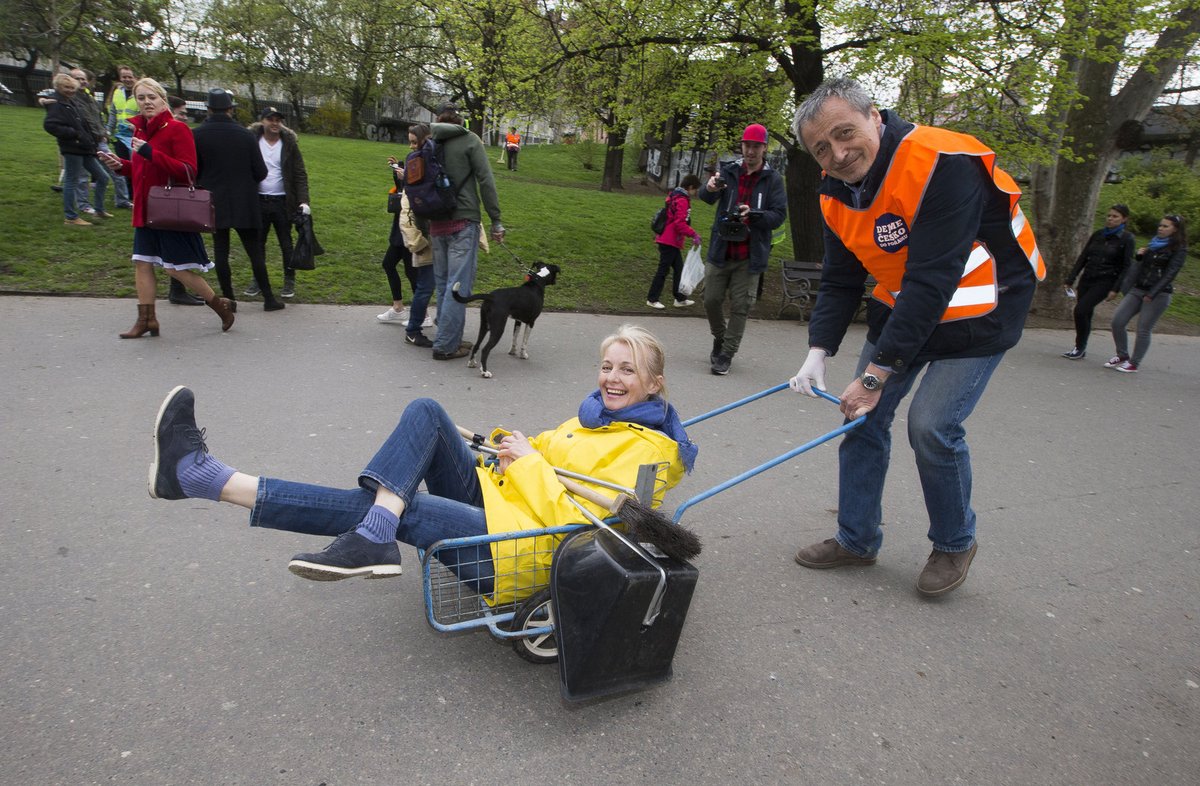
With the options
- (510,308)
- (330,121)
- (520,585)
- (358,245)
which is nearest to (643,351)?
(520,585)

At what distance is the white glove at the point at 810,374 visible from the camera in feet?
10.2

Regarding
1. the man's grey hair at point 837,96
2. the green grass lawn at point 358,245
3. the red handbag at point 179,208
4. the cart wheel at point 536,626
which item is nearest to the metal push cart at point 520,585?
the cart wheel at point 536,626

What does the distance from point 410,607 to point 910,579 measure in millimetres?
2262

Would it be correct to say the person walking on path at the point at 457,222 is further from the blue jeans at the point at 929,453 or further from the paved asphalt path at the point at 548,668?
the blue jeans at the point at 929,453

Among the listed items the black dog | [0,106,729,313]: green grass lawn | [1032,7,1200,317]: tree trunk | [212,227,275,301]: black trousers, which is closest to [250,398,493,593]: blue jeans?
the black dog

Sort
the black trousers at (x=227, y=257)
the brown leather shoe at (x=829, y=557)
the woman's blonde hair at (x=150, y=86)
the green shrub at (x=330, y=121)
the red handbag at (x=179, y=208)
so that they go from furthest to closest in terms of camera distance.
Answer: the green shrub at (x=330, y=121), the black trousers at (x=227, y=257), the red handbag at (x=179, y=208), the woman's blonde hair at (x=150, y=86), the brown leather shoe at (x=829, y=557)

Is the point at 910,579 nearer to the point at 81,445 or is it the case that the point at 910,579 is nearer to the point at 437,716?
the point at 437,716

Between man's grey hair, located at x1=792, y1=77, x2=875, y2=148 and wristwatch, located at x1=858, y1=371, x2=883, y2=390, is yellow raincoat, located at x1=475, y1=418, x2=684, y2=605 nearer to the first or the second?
wristwatch, located at x1=858, y1=371, x2=883, y2=390

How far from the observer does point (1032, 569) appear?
367cm

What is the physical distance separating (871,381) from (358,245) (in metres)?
8.54

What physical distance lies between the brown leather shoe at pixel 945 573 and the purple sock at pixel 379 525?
7.53ft

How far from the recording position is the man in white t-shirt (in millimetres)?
7477

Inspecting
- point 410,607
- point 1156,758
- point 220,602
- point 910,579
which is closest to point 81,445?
point 220,602

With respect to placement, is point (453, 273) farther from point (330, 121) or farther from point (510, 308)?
point (330, 121)
